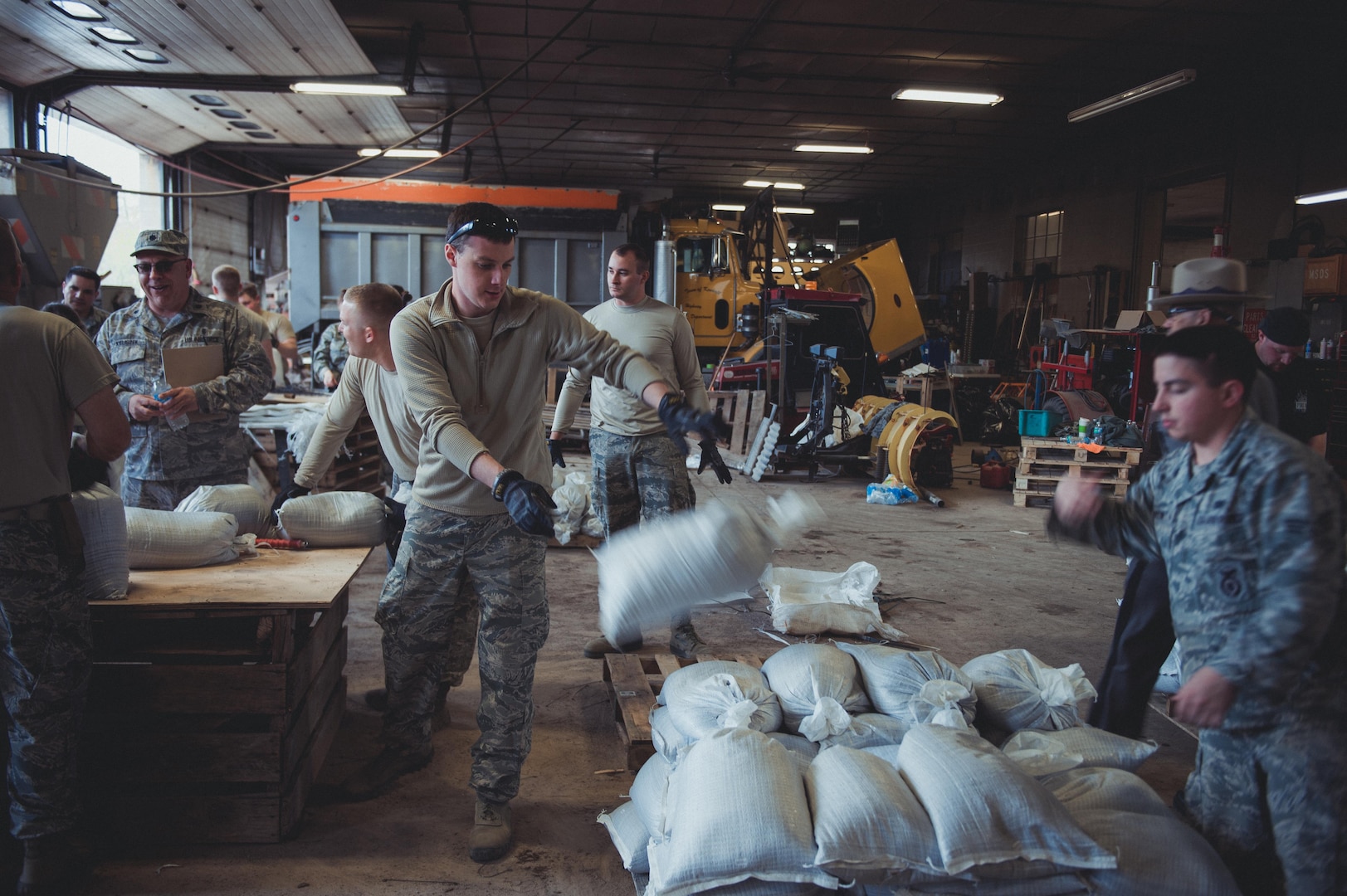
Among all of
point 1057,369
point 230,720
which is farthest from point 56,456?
point 1057,369

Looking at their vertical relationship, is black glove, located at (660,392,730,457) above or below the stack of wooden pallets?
above

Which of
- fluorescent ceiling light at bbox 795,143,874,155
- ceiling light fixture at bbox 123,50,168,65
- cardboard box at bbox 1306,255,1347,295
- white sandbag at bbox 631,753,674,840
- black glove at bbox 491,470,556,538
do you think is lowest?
white sandbag at bbox 631,753,674,840

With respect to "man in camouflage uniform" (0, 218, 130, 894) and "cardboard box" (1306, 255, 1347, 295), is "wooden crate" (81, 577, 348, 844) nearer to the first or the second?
"man in camouflage uniform" (0, 218, 130, 894)

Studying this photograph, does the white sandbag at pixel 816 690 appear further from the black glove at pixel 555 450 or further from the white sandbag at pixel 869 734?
the black glove at pixel 555 450

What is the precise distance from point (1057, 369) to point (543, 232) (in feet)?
22.5

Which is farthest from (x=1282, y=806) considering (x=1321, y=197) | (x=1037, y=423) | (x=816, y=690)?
(x=1321, y=197)

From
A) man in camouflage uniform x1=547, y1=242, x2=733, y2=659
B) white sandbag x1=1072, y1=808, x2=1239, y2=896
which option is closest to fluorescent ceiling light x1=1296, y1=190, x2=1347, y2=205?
man in camouflage uniform x1=547, y1=242, x2=733, y2=659

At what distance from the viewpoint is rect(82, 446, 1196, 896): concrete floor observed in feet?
7.77

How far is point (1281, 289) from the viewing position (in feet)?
34.2

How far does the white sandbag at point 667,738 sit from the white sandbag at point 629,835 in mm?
187

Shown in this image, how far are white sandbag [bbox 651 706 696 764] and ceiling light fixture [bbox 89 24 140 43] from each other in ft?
28.7

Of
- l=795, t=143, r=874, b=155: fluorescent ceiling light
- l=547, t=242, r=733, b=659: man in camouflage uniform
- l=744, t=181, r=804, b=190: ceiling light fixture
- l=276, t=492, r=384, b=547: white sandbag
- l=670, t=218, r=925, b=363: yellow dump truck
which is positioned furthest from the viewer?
l=744, t=181, r=804, b=190: ceiling light fixture

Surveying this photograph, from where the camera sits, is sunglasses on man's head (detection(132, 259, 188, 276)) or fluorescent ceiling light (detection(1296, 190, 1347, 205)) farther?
fluorescent ceiling light (detection(1296, 190, 1347, 205))

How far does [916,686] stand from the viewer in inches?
106
